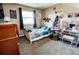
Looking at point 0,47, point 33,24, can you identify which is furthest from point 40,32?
point 0,47

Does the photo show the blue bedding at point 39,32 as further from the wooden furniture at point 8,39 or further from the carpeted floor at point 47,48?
the wooden furniture at point 8,39

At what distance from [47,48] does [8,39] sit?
0.57 m

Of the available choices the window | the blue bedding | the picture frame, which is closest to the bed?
the blue bedding

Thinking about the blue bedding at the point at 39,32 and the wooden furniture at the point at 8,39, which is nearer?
the wooden furniture at the point at 8,39

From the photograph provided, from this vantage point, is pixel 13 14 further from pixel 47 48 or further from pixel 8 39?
pixel 47 48

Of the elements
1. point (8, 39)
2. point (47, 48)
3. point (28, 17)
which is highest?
point (28, 17)

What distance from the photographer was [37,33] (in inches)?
50.4

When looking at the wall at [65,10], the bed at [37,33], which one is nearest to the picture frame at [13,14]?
the bed at [37,33]

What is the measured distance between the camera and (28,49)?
1.24 meters

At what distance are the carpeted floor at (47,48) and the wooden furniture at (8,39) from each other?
0.10 meters

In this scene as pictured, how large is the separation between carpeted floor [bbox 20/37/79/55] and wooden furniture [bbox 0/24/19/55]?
0.32 feet

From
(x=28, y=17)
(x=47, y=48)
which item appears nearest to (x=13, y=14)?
(x=28, y=17)

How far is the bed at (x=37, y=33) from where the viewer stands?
4.11 feet

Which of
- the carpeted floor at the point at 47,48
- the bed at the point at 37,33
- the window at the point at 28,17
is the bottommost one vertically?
the carpeted floor at the point at 47,48
